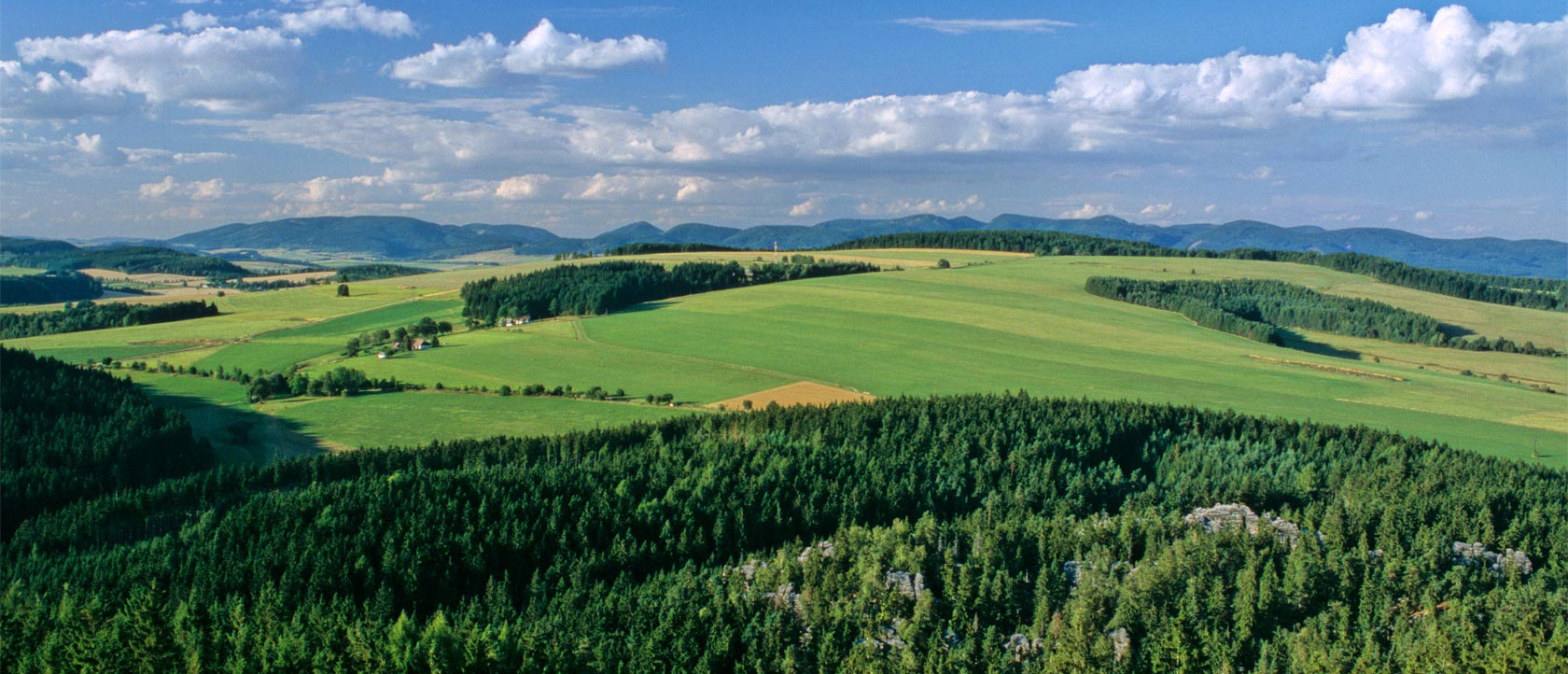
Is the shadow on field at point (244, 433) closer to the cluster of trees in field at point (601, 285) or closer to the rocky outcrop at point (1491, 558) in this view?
the cluster of trees in field at point (601, 285)

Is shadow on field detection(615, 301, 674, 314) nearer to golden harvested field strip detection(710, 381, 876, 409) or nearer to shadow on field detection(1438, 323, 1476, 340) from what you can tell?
golden harvested field strip detection(710, 381, 876, 409)

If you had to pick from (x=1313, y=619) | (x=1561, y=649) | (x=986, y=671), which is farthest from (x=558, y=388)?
(x=1561, y=649)

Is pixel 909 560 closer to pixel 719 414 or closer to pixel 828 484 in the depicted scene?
pixel 828 484

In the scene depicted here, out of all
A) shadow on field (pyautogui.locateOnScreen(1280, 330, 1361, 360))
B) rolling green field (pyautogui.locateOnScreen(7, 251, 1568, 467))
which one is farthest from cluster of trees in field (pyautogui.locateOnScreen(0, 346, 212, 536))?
shadow on field (pyautogui.locateOnScreen(1280, 330, 1361, 360))

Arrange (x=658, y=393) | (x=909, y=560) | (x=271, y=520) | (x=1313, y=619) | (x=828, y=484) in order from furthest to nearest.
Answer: (x=658, y=393), (x=828, y=484), (x=271, y=520), (x=909, y=560), (x=1313, y=619)

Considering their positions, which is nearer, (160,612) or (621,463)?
(160,612)

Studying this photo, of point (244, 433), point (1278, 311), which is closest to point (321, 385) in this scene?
point (244, 433)

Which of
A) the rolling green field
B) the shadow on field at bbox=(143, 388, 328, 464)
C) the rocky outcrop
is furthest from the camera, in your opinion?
the rolling green field

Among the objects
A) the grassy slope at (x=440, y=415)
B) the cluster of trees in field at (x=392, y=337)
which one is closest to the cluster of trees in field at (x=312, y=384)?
the grassy slope at (x=440, y=415)
